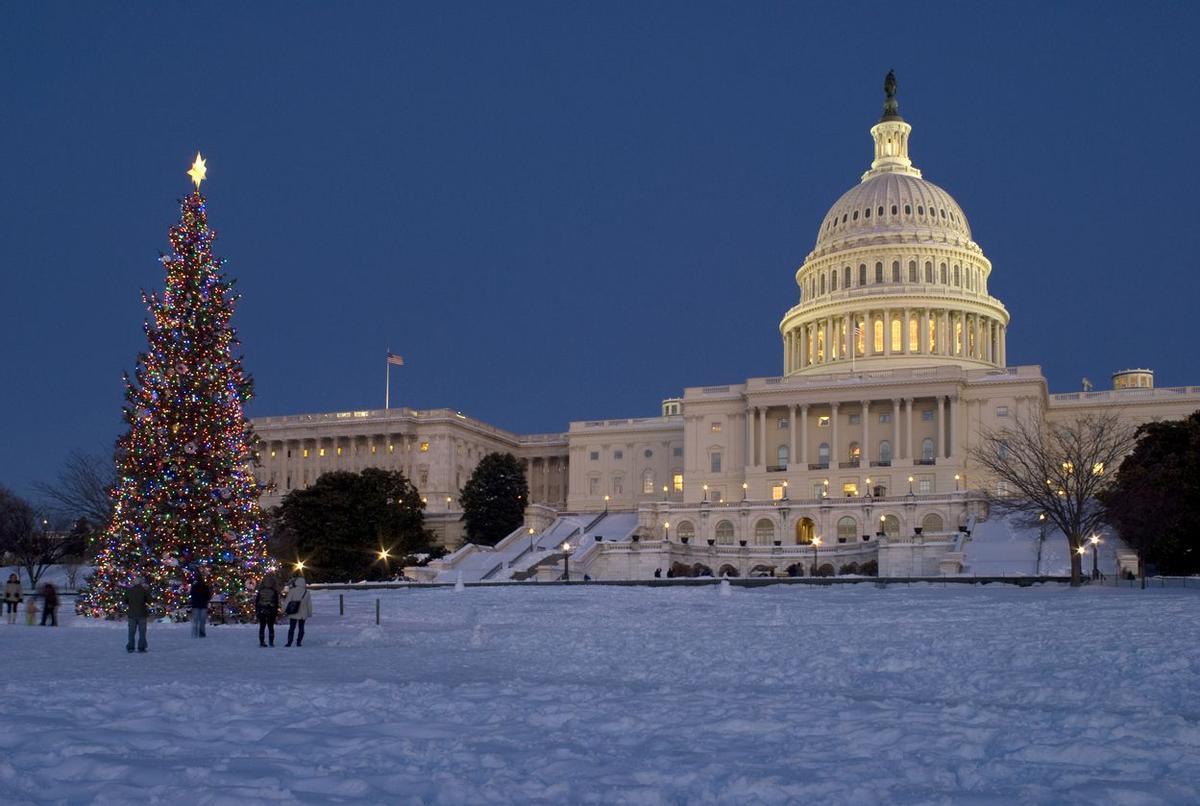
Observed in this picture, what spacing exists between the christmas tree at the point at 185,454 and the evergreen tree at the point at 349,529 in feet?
141

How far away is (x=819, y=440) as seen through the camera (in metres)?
111

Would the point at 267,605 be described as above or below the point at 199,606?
above

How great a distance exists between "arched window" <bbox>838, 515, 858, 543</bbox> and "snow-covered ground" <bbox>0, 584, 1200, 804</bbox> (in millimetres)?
61715

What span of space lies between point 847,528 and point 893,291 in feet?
121

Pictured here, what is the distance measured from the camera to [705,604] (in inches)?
1678

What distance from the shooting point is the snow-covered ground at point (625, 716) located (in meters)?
11.2

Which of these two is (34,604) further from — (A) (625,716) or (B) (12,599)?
(A) (625,716)

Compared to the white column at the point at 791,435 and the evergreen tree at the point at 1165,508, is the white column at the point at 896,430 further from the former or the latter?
the evergreen tree at the point at 1165,508

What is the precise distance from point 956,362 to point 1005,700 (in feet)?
354

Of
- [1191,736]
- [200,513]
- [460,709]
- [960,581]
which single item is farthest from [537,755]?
[960,581]

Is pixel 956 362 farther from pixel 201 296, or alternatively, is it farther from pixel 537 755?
pixel 537 755


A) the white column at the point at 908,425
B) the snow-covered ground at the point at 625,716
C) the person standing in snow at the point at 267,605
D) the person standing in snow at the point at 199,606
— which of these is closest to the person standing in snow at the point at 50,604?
the snow-covered ground at the point at 625,716

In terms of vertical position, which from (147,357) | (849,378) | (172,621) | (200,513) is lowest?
(172,621)

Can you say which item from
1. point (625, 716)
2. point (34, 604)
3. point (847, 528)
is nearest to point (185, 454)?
point (34, 604)
